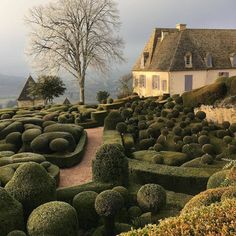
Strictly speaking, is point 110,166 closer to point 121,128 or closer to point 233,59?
point 121,128

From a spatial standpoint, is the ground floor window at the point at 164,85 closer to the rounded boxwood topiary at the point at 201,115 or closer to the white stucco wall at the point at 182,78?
the white stucco wall at the point at 182,78

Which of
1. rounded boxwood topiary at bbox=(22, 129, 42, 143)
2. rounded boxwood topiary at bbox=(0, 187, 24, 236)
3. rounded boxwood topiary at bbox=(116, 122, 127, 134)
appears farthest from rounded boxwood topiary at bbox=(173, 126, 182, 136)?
rounded boxwood topiary at bbox=(0, 187, 24, 236)

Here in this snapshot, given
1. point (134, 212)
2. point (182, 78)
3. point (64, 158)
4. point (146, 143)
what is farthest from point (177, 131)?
point (182, 78)

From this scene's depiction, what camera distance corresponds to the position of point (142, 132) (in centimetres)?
2319

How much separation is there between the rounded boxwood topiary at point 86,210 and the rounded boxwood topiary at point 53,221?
1.70 m

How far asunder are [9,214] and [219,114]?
1638 centimetres

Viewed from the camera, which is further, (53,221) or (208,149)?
(208,149)

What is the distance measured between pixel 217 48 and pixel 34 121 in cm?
2366

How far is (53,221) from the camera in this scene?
10.2 m

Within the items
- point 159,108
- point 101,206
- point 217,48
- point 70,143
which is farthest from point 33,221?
point 217,48

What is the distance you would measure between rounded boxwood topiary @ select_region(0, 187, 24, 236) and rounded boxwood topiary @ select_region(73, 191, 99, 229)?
2.06 meters

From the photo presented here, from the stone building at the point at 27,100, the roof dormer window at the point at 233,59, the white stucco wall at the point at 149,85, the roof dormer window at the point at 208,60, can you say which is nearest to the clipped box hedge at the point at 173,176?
the white stucco wall at the point at 149,85

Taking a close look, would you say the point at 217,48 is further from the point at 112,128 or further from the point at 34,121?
the point at 34,121

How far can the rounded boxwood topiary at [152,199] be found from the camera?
12.5 meters
